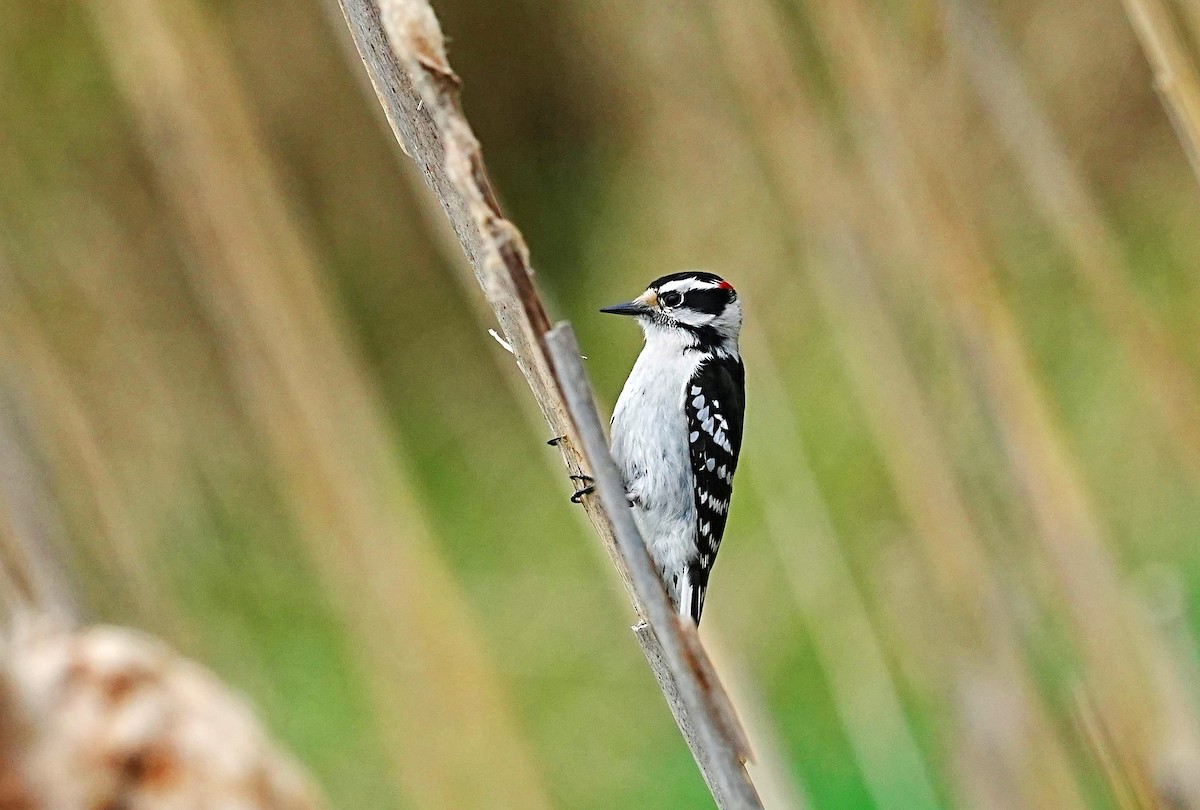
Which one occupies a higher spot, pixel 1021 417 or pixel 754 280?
pixel 754 280

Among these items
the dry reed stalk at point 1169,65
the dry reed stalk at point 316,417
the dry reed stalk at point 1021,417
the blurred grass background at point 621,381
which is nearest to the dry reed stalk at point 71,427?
the blurred grass background at point 621,381

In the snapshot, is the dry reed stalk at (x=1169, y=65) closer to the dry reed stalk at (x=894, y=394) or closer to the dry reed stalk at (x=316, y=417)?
the dry reed stalk at (x=894, y=394)

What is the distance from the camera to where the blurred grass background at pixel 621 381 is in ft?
3.49

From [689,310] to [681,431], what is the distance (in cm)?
17

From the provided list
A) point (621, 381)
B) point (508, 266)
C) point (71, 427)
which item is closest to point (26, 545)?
point (71, 427)

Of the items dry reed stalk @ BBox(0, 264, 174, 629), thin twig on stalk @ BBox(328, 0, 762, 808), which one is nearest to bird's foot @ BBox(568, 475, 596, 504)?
thin twig on stalk @ BBox(328, 0, 762, 808)

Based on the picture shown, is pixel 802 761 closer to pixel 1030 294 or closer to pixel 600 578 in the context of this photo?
pixel 600 578

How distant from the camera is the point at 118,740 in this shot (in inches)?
18.9

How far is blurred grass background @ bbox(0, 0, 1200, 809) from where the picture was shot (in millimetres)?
1063

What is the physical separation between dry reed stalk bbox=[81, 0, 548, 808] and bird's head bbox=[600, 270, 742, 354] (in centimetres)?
36

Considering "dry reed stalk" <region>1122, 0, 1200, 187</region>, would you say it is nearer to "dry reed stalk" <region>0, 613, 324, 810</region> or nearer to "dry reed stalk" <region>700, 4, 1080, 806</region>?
"dry reed stalk" <region>700, 4, 1080, 806</region>

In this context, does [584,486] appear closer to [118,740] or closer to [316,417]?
[316,417]

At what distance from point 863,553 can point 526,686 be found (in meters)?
0.77

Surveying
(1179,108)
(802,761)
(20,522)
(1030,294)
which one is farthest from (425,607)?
(1030,294)
